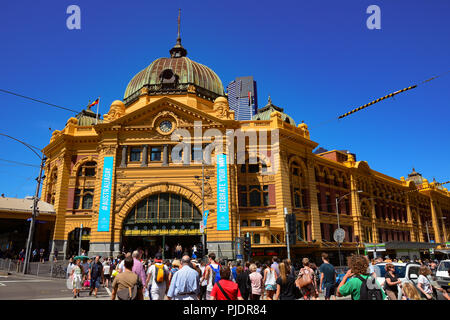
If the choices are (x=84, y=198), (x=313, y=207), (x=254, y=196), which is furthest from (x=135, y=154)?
(x=313, y=207)

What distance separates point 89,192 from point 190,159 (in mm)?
13908

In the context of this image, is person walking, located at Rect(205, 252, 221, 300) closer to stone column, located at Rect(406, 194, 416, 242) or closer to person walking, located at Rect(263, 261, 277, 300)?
person walking, located at Rect(263, 261, 277, 300)

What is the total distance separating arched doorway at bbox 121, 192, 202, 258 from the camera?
126 feet

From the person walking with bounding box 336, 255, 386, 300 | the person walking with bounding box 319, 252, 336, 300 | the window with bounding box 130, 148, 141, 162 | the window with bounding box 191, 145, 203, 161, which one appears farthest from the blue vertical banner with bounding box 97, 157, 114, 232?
the person walking with bounding box 336, 255, 386, 300

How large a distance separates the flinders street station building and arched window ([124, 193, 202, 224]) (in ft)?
0.37

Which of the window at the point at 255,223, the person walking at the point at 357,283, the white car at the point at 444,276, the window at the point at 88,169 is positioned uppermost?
the window at the point at 88,169

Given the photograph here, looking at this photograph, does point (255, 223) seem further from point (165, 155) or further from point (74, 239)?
point (74, 239)

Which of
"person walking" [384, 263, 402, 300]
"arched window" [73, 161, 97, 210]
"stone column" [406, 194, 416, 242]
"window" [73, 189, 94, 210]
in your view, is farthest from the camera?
"stone column" [406, 194, 416, 242]

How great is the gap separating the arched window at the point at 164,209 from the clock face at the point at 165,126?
7752 mm

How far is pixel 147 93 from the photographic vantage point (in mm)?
46312

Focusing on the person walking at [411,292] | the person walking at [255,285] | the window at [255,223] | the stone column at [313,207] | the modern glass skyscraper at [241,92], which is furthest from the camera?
the modern glass skyscraper at [241,92]

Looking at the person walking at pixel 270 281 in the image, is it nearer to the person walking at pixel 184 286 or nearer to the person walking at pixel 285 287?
the person walking at pixel 285 287

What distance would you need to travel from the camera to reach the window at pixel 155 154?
41.1 meters

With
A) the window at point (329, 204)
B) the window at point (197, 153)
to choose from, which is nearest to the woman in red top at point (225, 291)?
the window at point (197, 153)
